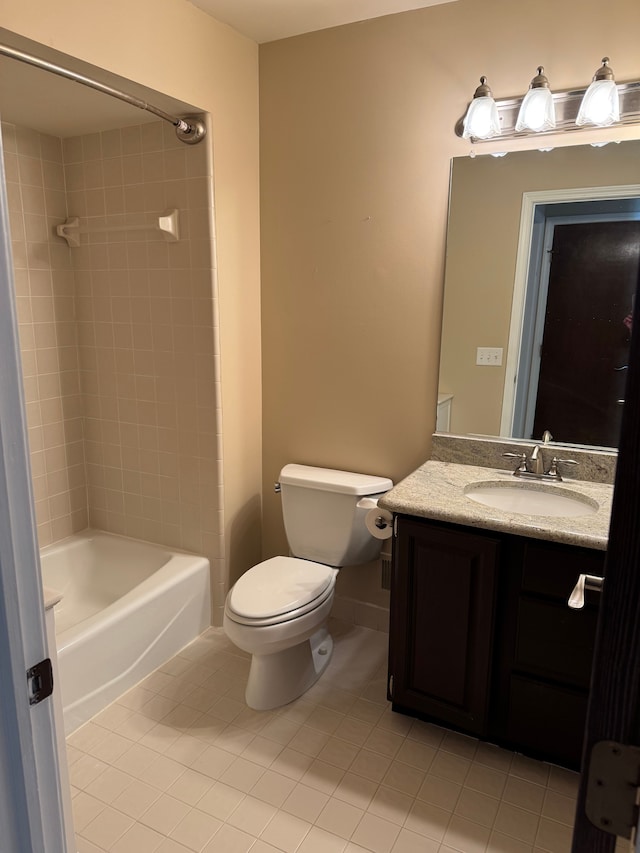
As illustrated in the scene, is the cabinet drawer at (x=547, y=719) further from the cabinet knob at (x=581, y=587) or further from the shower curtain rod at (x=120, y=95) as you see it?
the shower curtain rod at (x=120, y=95)

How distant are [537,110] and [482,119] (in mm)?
172

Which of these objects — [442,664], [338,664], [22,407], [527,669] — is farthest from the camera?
[338,664]

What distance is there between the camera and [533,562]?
5.61 feet

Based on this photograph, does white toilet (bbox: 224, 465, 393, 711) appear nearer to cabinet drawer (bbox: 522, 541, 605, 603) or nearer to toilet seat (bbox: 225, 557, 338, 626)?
toilet seat (bbox: 225, 557, 338, 626)

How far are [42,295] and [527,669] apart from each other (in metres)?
2.36

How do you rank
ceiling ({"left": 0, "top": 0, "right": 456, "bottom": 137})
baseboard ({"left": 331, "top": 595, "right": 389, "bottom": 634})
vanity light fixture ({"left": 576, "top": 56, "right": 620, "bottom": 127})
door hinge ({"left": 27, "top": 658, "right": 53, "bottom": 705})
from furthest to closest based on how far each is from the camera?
baseboard ({"left": 331, "top": 595, "right": 389, "bottom": 634}), ceiling ({"left": 0, "top": 0, "right": 456, "bottom": 137}), vanity light fixture ({"left": 576, "top": 56, "right": 620, "bottom": 127}), door hinge ({"left": 27, "top": 658, "right": 53, "bottom": 705})

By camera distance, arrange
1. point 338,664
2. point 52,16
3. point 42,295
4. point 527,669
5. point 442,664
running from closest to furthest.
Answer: point 52,16 → point 527,669 → point 442,664 → point 338,664 → point 42,295

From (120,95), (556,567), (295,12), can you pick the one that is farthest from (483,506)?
(295,12)

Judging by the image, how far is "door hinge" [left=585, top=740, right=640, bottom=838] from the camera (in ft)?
1.86

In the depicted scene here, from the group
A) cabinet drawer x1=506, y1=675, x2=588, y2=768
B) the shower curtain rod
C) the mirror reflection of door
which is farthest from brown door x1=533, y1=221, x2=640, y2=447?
the shower curtain rod

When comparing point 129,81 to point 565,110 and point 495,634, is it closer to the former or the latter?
point 565,110

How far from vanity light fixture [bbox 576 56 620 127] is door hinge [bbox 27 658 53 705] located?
2014mm

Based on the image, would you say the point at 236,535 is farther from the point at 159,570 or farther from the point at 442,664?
the point at 442,664

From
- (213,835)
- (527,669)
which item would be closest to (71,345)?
(213,835)
